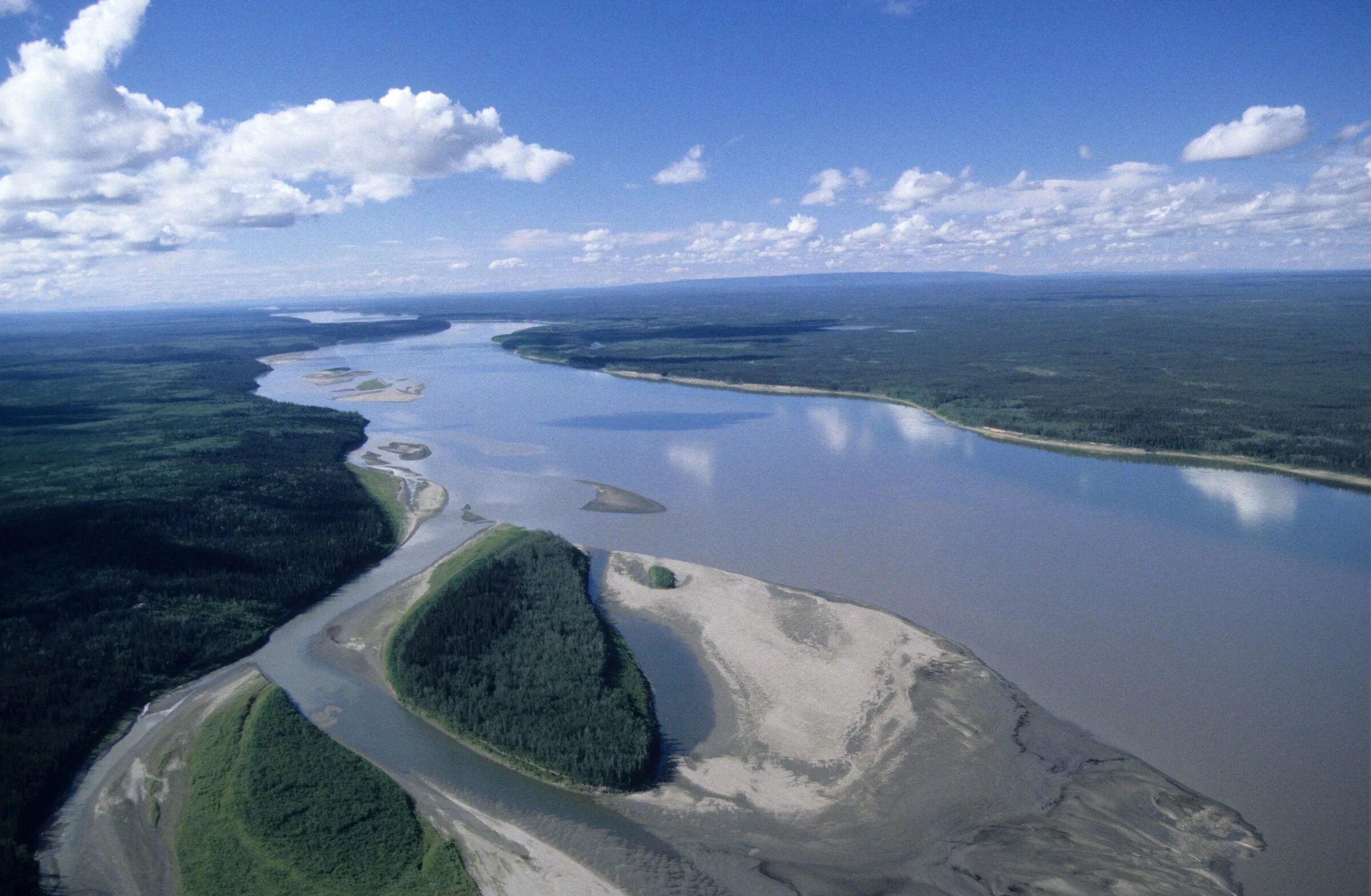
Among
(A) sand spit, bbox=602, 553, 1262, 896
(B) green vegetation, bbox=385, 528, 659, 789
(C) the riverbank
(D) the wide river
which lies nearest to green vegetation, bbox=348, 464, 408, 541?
(D) the wide river

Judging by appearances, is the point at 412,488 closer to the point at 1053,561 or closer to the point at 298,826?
the point at 298,826

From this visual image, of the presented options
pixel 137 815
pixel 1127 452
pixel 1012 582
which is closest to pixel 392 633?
pixel 137 815

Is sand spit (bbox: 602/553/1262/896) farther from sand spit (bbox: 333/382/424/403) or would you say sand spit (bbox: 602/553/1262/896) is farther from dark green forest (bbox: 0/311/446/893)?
sand spit (bbox: 333/382/424/403)

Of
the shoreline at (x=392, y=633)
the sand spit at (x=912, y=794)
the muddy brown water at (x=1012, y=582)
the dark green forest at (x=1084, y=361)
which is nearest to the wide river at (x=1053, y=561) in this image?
the muddy brown water at (x=1012, y=582)

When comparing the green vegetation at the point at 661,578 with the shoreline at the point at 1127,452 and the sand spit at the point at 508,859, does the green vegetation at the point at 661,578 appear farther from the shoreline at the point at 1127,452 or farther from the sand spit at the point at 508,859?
the shoreline at the point at 1127,452

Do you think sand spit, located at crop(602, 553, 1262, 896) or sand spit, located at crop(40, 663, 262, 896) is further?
sand spit, located at crop(40, 663, 262, 896)

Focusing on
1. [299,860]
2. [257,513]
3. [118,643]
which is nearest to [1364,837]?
[299,860]
